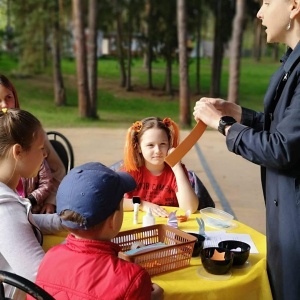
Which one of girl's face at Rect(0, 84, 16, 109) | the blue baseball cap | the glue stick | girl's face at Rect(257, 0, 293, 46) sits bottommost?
the glue stick

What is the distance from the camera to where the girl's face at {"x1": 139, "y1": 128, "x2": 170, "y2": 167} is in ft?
11.5

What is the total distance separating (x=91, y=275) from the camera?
181 cm

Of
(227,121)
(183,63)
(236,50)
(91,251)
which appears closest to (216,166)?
(183,63)

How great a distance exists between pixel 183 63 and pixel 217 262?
39.9ft

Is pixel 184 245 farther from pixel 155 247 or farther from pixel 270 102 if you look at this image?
pixel 270 102


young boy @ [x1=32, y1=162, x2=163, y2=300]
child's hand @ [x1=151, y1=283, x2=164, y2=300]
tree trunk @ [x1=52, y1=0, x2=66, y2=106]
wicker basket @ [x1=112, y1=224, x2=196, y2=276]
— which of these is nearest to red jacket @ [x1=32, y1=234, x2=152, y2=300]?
young boy @ [x1=32, y1=162, x2=163, y2=300]

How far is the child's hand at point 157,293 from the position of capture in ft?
6.40

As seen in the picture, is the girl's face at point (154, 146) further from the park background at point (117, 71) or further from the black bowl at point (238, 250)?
the park background at point (117, 71)

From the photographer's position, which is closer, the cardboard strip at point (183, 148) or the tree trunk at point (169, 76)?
the cardboard strip at point (183, 148)

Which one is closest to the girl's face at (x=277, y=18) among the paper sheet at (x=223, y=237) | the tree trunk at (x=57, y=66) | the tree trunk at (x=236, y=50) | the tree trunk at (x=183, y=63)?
the paper sheet at (x=223, y=237)

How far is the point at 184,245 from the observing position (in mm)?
2250

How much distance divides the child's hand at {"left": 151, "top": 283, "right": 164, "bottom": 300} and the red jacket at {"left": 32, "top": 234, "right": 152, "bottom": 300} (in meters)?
0.12

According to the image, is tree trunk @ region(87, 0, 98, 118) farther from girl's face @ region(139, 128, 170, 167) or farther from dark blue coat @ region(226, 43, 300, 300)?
dark blue coat @ region(226, 43, 300, 300)

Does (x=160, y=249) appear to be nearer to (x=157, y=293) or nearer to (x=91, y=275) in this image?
(x=157, y=293)
